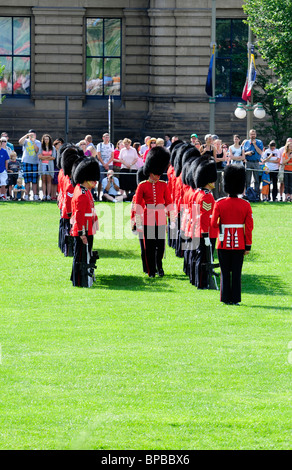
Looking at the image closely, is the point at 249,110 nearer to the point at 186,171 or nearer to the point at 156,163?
the point at 186,171

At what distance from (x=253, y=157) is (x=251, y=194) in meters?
0.94

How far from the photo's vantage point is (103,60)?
37.4 meters

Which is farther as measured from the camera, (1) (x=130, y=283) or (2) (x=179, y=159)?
(2) (x=179, y=159)

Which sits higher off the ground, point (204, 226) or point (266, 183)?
point (204, 226)

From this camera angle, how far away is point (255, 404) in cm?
842

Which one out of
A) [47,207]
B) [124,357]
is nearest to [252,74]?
[47,207]

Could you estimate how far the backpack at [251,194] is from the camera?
84.3 feet

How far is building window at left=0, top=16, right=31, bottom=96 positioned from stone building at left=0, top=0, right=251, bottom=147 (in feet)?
0.11

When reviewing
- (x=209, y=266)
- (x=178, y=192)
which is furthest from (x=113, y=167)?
(x=209, y=266)

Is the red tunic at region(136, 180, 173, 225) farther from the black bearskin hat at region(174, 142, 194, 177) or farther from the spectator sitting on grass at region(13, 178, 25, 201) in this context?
the spectator sitting on grass at region(13, 178, 25, 201)

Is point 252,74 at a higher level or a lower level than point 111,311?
higher

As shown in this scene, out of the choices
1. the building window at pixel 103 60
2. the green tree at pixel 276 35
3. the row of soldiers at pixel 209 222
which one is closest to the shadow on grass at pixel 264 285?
the row of soldiers at pixel 209 222
